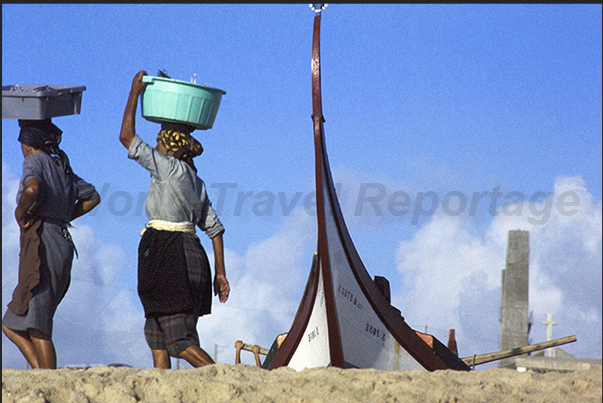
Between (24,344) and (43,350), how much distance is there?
0.15 metres

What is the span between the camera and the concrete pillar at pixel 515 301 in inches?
608

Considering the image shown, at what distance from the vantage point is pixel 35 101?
5562 mm

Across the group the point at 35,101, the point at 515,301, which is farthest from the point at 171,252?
the point at 515,301

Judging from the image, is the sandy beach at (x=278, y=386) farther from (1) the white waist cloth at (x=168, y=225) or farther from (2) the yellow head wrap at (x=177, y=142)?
(2) the yellow head wrap at (x=177, y=142)

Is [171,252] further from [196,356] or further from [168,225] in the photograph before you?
[196,356]

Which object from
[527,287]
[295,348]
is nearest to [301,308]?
[295,348]

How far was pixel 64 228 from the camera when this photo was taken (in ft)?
18.8

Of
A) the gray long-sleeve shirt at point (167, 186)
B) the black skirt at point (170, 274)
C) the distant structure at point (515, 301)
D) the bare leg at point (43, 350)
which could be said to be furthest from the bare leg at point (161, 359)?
the distant structure at point (515, 301)

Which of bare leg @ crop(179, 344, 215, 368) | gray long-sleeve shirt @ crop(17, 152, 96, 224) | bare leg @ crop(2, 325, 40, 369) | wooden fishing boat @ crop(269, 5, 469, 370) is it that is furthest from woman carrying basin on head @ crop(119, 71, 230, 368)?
wooden fishing boat @ crop(269, 5, 469, 370)

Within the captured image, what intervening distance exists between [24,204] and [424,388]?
2.97 metres

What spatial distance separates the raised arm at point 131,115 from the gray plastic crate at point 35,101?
0.46m

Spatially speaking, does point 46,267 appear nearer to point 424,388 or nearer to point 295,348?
point 424,388

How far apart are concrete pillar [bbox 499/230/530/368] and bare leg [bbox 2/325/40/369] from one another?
11.6 m

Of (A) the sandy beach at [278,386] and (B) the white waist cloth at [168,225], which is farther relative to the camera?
(B) the white waist cloth at [168,225]
